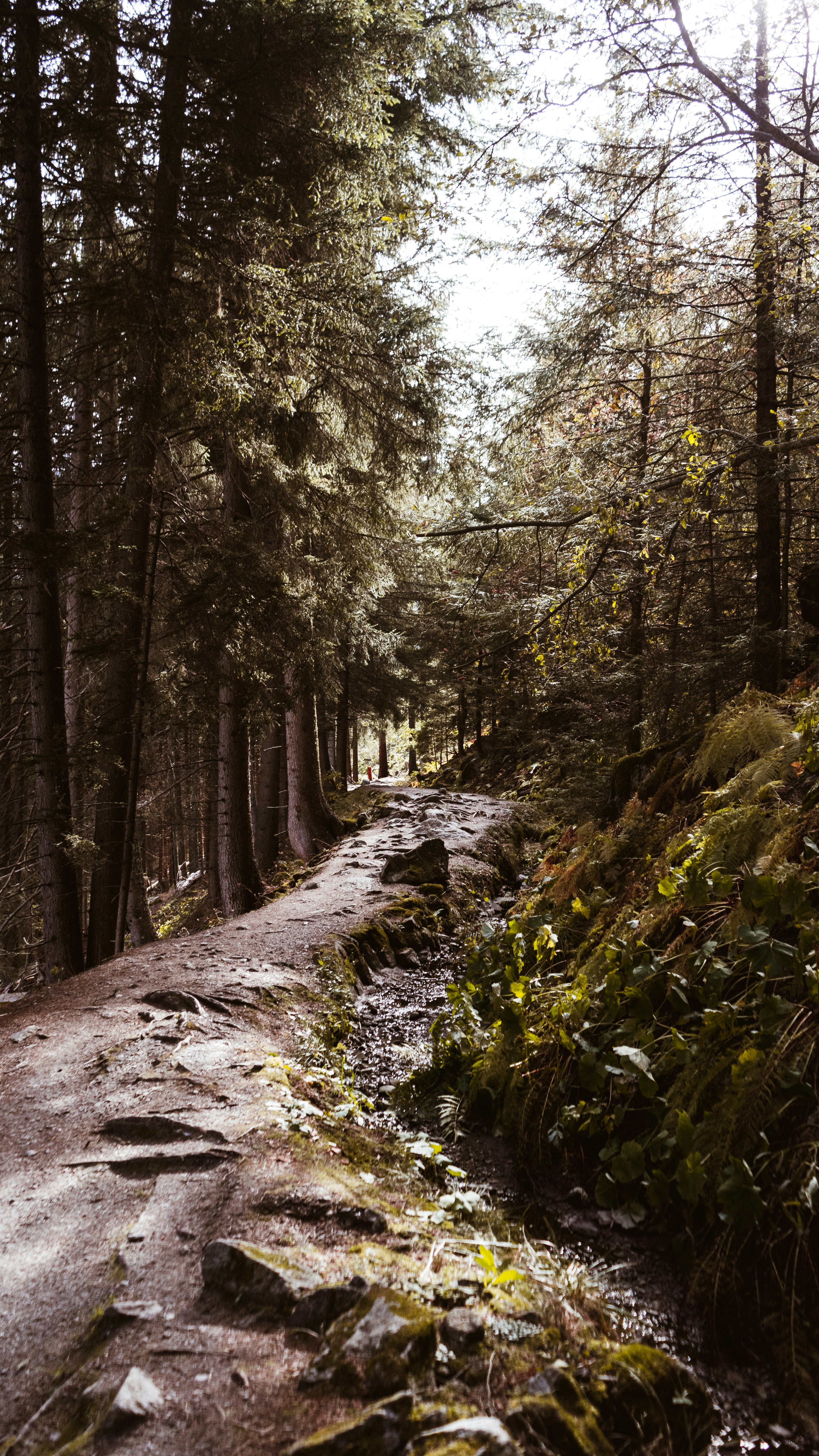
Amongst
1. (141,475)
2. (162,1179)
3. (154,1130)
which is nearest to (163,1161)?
(162,1179)

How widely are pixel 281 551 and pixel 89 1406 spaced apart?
28.8 ft

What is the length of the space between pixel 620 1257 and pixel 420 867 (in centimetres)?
632

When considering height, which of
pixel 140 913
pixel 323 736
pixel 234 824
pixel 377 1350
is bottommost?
pixel 140 913

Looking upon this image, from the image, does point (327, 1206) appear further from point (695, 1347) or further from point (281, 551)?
point (281, 551)

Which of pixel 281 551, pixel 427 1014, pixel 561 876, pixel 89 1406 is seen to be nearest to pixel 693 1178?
pixel 89 1406

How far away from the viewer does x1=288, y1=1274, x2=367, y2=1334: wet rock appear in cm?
201

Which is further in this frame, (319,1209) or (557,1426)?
(319,1209)

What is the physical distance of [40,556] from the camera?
6168 mm

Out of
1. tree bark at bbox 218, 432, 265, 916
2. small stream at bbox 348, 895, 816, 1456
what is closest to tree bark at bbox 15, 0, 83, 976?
tree bark at bbox 218, 432, 265, 916

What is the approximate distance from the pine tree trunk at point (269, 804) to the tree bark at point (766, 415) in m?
9.26

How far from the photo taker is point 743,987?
3.14 metres

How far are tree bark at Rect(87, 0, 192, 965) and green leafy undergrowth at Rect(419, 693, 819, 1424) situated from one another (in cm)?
465

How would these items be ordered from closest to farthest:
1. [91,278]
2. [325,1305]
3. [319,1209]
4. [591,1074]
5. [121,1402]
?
[121,1402], [325,1305], [319,1209], [591,1074], [91,278]

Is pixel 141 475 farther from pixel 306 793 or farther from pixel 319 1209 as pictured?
pixel 306 793
